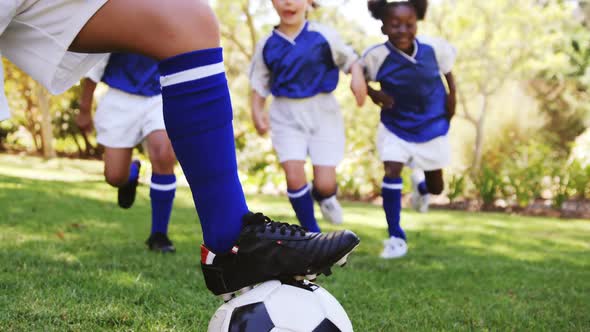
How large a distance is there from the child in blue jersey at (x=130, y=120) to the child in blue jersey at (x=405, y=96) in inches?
63.7

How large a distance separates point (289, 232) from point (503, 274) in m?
2.60

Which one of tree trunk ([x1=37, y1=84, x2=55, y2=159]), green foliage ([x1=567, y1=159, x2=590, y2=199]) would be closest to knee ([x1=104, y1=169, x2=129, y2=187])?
green foliage ([x1=567, y1=159, x2=590, y2=199])

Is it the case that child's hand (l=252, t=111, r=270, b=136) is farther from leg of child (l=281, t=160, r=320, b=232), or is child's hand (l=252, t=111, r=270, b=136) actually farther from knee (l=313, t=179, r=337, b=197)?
knee (l=313, t=179, r=337, b=197)

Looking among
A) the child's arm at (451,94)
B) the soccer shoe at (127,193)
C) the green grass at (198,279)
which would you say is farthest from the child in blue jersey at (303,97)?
the soccer shoe at (127,193)

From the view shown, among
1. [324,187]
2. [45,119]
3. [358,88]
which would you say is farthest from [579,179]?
[45,119]

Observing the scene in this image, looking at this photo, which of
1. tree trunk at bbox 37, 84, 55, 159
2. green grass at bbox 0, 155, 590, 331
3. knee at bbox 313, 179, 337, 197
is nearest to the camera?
green grass at bbox 0, 155, 590, 331

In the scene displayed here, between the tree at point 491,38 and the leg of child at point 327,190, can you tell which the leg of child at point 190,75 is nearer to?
the leg of child at point 327,190

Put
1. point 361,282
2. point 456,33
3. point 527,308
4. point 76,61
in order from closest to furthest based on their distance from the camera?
point 76,61 → point 527,308 → point 361,282 → point 456,33

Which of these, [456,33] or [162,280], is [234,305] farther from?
[456,33]

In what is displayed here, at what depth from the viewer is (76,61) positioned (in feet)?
5.78

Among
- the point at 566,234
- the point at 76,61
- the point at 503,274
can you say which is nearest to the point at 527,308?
the point at 503,274

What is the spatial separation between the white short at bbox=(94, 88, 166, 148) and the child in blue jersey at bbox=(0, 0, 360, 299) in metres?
Result: 2.49

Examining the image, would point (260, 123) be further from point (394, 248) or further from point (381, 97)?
point (394, 248)

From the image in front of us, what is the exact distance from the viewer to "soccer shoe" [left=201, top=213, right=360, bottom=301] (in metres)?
1.76
